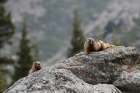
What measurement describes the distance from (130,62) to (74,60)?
6.81 feet

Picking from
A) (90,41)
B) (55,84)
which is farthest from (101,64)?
(55,84)

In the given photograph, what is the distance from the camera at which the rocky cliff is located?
14.0 m

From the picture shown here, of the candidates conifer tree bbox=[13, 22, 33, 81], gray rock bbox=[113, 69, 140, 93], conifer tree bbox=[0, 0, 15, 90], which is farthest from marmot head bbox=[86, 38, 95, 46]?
conifer tree bbox=[13, 22, 33, 81]

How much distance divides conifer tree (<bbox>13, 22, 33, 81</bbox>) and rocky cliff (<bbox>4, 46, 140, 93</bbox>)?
3730 centimetres

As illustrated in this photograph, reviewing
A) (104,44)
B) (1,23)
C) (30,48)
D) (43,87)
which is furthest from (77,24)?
(43,87)

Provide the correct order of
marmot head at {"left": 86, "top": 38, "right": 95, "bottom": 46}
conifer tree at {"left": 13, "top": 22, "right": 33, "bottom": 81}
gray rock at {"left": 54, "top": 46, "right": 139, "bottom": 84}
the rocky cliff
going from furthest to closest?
conifer tree at {"left": 13, "top": 22, "right": 33, "bottom": 81} → marmot head at {"left": 86, "top": 38, "right": 95, "bottom": 46} → gray rock at {"left": 54, "top": 46, "right": 139, "bottom": 84} → the rocky cliff

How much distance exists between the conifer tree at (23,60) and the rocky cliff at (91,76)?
37.3 metres

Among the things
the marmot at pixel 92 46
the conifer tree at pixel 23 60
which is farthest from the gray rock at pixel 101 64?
the conifer tree at pixel 23 60

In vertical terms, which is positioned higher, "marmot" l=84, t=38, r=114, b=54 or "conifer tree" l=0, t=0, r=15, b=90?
"conifer tree" l=0, t=0, r=15, b=90

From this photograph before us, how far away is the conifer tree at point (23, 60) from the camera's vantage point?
55.6 metres

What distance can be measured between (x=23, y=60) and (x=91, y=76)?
4169 cm

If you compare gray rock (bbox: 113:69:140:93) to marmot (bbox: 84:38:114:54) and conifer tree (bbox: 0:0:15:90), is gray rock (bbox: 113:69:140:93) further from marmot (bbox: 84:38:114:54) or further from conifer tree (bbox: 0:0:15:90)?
conifer tree (bbox: 0:0:15:90)

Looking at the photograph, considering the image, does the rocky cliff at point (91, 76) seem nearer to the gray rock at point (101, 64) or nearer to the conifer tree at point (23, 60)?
the gray rock at point (101, 64)

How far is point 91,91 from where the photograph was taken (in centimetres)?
1431
